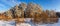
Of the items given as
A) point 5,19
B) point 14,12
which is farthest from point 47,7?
point 5,19

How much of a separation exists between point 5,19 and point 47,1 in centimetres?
54

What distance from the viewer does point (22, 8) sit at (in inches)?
58.3

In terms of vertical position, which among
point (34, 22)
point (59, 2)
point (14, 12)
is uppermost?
point (59, 2)

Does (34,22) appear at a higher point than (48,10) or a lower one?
lower

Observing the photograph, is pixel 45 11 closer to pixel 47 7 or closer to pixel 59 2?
pixel 47 7

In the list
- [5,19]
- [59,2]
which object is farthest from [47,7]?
[5,19]

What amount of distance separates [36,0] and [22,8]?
0.63 feet

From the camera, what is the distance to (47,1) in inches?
58.1

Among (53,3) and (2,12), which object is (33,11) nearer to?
(53,3)

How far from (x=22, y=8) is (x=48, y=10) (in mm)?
309

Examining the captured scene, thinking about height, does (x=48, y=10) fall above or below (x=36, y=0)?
below

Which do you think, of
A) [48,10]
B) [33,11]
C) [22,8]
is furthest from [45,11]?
[22,8]

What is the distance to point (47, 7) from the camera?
1473 mm

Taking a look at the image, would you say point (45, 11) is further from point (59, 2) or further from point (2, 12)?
point (2, 12)
